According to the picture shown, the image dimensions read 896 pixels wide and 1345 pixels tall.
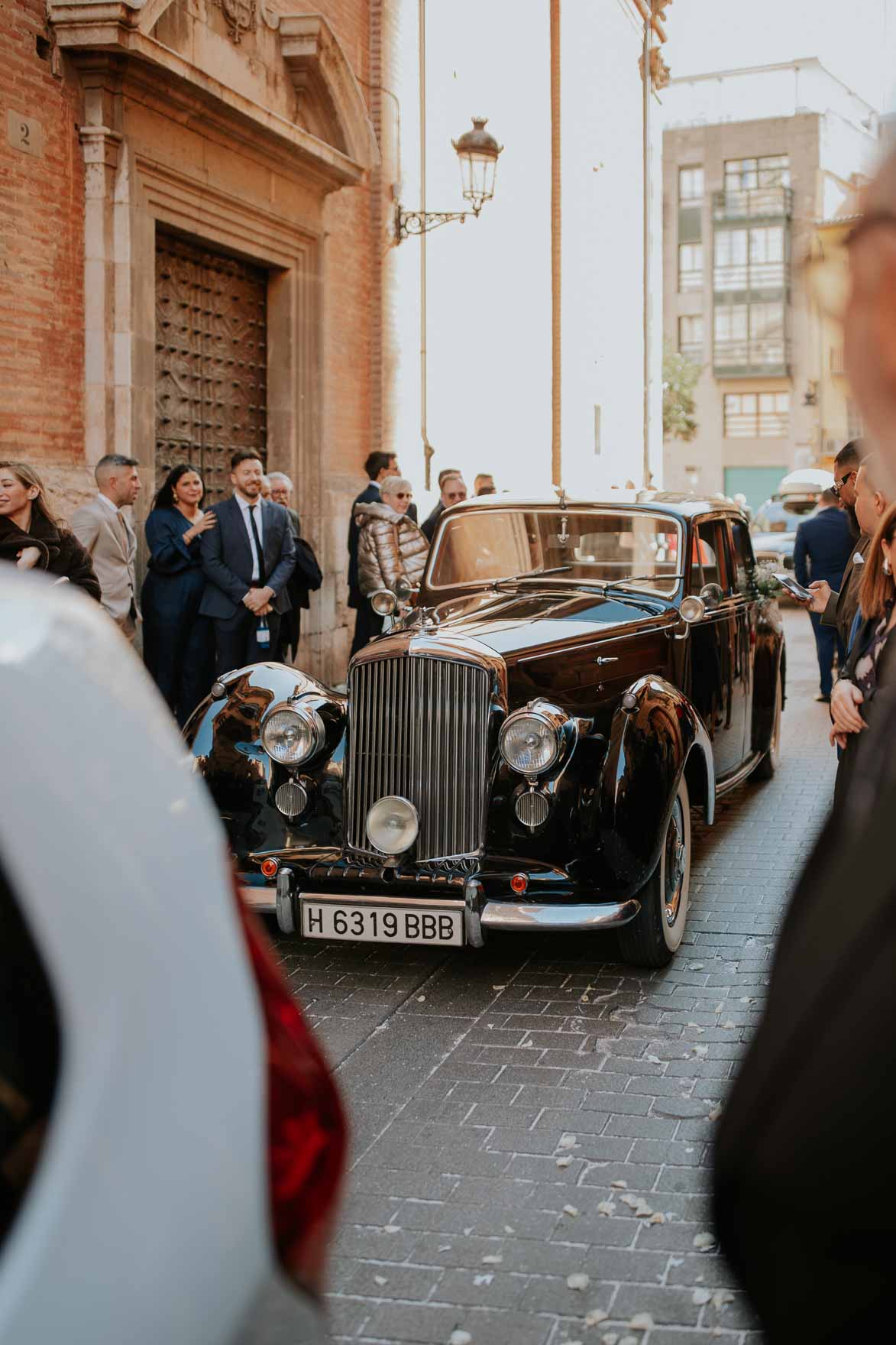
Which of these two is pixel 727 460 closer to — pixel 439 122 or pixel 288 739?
pixel 439 122

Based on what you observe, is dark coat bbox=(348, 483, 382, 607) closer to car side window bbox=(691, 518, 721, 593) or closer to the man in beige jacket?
the man in beige jacket

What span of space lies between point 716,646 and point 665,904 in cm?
234

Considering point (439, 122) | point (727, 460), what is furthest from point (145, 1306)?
point (727, 460)

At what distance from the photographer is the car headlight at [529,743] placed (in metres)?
5.51

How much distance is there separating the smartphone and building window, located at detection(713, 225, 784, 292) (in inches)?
2502

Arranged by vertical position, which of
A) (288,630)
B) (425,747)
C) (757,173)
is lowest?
(425,747)

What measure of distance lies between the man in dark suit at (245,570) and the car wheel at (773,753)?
345 cm

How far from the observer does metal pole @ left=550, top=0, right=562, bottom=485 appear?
2448 cm

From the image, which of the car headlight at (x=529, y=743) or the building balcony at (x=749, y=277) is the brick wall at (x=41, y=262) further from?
the building balcony at (x=749, y=277)

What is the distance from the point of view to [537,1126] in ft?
14.2

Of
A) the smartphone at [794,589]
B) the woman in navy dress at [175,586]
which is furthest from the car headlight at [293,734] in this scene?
the woman in navy dress at [175,586]

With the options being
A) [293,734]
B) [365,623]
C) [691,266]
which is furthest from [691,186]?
[293,734]

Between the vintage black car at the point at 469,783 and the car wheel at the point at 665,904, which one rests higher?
the vintage black car at the point at 469,783

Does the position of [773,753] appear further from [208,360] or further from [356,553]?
[208,360]
